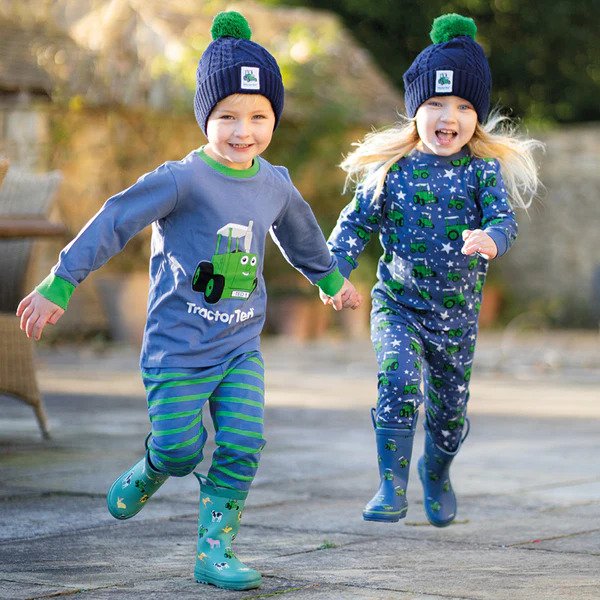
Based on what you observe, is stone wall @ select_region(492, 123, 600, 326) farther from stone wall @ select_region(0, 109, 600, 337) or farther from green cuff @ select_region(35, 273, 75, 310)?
green cuff @ select_region(35, 273, 75, 310)

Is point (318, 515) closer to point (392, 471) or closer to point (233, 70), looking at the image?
point (392, 471)

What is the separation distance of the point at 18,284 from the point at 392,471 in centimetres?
265

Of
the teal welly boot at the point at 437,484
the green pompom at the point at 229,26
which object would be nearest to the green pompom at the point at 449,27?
the green pompom at the point at 229,26

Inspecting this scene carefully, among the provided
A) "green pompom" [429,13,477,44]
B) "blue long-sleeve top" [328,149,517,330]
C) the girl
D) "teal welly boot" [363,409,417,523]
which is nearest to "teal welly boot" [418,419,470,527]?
the girl

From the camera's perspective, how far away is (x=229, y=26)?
3652mm

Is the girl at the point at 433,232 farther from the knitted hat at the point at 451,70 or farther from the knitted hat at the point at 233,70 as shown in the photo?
the knitted hat at the point at 233,70

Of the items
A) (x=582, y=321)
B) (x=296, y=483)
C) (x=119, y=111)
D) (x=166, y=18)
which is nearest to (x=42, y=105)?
(x=119, y=111)

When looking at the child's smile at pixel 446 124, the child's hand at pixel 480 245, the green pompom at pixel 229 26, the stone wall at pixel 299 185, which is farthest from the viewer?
the stone wall at pixel 299 185

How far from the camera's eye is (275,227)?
376 centimetres

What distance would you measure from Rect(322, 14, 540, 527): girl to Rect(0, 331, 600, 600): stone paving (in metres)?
0.32

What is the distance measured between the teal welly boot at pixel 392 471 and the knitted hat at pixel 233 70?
962 millimetres

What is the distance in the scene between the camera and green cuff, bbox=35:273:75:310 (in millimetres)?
3246

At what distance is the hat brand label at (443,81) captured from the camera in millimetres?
4156

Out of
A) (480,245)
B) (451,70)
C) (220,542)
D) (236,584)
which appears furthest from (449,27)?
(236,584)
